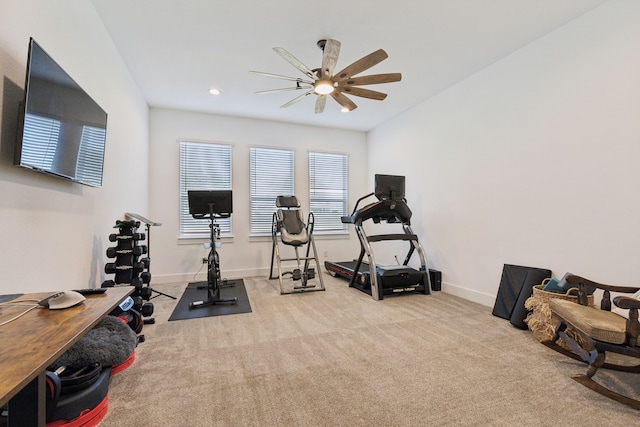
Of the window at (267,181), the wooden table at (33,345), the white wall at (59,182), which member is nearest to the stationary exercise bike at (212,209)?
the white wall at (59,182)

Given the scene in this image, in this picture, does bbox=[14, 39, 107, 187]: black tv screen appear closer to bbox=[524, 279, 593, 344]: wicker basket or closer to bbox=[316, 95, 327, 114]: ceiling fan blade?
bbox=[316, 95, 327, 114]: ceiling fan blade

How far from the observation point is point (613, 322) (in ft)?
6.38

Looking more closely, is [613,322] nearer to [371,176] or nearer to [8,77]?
[8,77]

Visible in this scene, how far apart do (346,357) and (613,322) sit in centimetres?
187

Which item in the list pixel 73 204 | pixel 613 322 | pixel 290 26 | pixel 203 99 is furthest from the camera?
pixel 203 99

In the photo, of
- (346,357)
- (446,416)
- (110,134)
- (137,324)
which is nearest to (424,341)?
(346,357)

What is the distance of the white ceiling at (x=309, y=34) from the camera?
264 cm

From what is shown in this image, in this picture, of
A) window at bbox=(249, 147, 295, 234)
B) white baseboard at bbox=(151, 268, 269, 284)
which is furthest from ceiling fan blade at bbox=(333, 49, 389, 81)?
white baseboard at bbox=(151, 268, 269, 284)

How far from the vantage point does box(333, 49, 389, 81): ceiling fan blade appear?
2494 millimetres

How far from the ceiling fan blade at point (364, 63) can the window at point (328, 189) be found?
10.5 ft

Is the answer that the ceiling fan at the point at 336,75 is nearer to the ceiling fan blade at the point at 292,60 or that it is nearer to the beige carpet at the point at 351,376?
the ceiling fan blade at the point at 292,60

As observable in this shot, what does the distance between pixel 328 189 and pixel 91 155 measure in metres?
4.38

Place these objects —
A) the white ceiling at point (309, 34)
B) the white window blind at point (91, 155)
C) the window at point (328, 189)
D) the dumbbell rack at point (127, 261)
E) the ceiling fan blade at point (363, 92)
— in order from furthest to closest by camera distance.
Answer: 1. the window at point (328, 189)
2. the ceiling fan blade at point (363, 92)
3. the dumbbell rack at point (127, 261)
4. the white ceiling at point (309, 34)
5. the white window blind at point (91, 155)

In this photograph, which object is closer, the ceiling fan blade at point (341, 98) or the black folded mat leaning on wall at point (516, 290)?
the black folded mat leaning on wall at point (516, 290)
